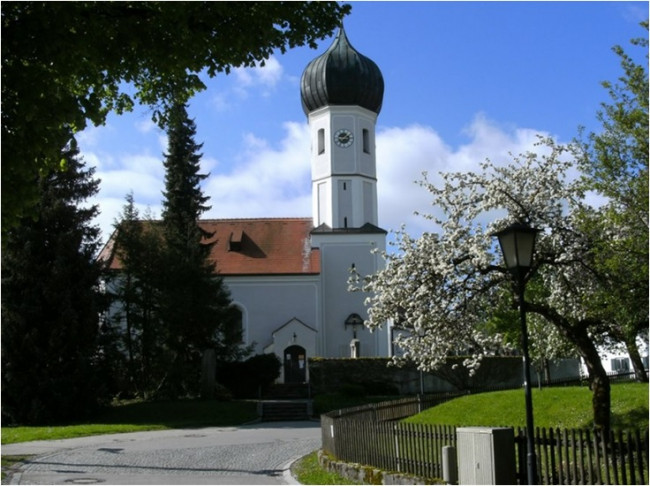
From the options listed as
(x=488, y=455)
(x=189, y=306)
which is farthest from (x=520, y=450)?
(x=189, y=306)

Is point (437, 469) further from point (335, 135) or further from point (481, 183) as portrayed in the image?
point (335, 135)

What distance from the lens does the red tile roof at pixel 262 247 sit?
49750 millimetres

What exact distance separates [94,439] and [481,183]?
45.2 feet

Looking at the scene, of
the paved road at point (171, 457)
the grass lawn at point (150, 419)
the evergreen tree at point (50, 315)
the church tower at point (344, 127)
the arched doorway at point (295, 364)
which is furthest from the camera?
the church tower at point (344, 127)

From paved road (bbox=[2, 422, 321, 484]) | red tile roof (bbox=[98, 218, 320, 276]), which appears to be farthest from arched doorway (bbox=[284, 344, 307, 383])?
paved road (bbox=[2, 422, 321, 484])

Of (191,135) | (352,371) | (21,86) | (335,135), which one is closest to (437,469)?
(21,86)

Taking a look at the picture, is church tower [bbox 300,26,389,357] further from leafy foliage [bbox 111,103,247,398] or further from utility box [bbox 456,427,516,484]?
utility box [bbox 456,427,516,484]

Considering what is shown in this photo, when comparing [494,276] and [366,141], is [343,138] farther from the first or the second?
[494,276]

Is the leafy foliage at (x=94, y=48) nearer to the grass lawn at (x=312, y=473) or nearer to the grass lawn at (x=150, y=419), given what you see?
the grass lawn at (x=312, y=473)

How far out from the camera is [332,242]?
49469mm

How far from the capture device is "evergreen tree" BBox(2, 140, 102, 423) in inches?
1146

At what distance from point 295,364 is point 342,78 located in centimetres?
1796

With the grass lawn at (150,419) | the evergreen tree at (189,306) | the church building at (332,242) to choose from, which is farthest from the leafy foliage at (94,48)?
the church building at (332,242)

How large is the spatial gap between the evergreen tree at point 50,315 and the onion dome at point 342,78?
72.0ft
